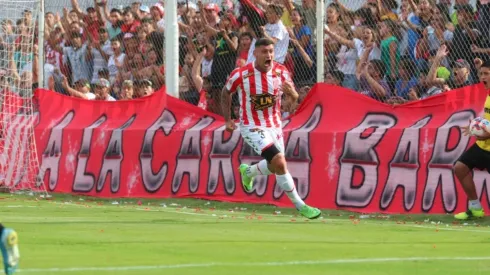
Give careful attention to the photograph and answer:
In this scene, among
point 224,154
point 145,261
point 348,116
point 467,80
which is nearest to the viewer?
point 145,261

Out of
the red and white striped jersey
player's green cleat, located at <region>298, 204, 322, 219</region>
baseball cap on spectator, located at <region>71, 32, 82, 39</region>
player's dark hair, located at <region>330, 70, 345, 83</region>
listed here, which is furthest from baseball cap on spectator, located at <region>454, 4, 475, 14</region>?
baseball cap on spectator, located at <region>71, 32, 82, 39</region>

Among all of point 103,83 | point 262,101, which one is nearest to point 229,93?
point 262,101

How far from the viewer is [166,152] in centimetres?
1922

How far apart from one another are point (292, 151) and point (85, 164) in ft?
16.7

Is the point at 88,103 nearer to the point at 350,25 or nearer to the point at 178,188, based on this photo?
the point at 178,188

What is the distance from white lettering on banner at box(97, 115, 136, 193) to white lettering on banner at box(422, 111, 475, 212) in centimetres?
671

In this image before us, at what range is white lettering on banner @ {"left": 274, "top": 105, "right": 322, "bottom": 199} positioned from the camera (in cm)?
1684

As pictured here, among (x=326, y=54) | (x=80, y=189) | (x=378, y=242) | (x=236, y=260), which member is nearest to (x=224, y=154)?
(x=326, y=54)

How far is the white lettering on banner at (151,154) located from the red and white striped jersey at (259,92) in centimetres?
464

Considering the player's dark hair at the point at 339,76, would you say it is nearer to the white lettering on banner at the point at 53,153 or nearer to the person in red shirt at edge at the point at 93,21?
the white lettering on banner at the point at 53,153

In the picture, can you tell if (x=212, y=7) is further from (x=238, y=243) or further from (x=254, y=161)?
(x=238, y=243)

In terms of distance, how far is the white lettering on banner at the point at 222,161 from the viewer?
708 inches

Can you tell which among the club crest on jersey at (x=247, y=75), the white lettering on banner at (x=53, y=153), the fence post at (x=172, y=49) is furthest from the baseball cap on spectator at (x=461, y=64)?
the white lettering on banner at (x=53, y=153)

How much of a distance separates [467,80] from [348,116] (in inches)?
80.6
